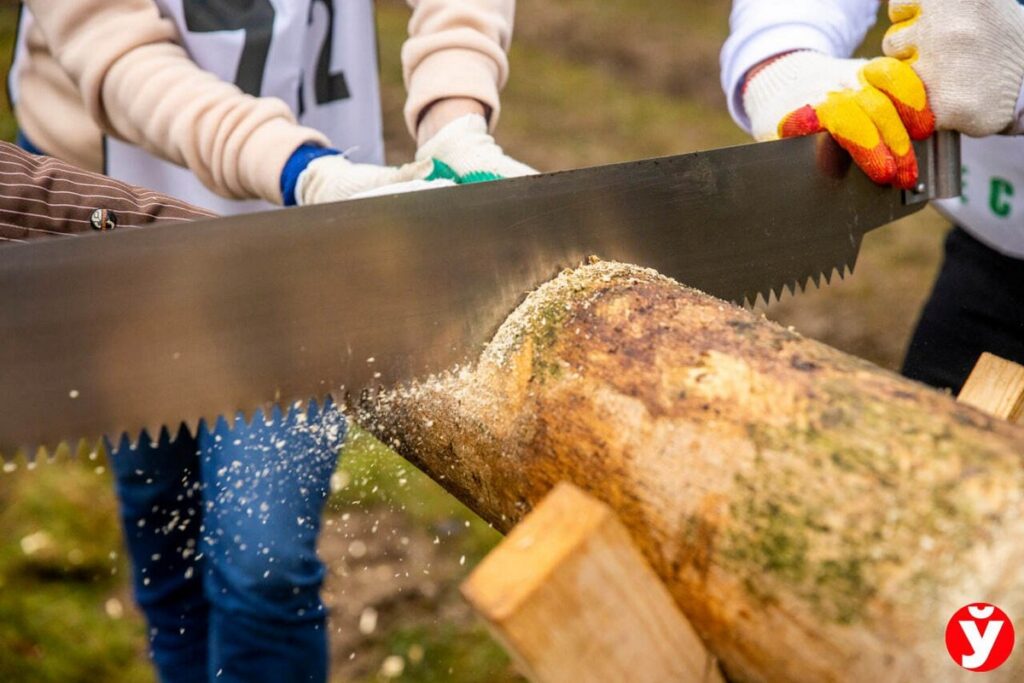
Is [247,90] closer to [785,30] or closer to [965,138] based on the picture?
[785,30]

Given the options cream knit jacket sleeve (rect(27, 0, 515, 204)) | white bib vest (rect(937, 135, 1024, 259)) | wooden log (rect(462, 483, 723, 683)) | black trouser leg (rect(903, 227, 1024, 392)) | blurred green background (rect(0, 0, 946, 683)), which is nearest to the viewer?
wooden log (rect(462, 483, 723, 683))

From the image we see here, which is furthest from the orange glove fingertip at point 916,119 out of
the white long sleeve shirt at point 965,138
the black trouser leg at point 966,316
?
the black trouser leg at point 966,316

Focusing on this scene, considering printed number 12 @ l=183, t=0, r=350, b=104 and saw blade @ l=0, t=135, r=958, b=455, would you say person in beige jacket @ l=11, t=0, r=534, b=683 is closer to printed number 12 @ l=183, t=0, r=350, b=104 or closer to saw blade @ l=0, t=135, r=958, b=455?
printed number 12 @ l=183, t=0, r=350, b=104

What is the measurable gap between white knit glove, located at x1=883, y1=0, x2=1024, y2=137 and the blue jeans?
58.4 inches

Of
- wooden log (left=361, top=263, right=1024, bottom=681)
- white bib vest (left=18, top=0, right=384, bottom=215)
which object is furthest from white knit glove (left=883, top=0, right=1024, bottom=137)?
white bib vest (left=18, top=0, right=384, bottom=215)

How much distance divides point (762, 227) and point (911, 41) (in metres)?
0.55

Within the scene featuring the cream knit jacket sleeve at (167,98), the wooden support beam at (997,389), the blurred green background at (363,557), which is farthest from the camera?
the blurred green background at (363,557)

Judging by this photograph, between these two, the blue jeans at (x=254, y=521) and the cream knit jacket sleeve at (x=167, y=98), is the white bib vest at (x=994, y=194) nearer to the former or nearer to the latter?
the cream knit jacket sleeve at (x=167, y=98)

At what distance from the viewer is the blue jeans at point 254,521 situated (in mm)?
1884

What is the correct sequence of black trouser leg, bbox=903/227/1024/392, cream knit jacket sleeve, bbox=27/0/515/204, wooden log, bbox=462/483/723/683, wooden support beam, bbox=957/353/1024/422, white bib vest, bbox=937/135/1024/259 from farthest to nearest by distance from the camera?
black trouser leg, bbox=903/227/1024/392 < white bib vest, bbox=937/135/1024/259 < cream knit jacket sleeve, bbox=27/0/515/204 < wooden support beam, bbox=957/353/1024/422 < wooden log, bbox=462/483/723/683

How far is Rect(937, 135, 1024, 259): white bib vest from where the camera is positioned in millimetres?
2152

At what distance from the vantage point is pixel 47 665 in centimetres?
266

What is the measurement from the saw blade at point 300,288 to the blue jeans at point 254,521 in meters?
0.26

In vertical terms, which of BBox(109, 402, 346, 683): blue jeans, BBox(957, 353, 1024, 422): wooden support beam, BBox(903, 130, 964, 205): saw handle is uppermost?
BBox(903, 130, 964, 205): saw handle
